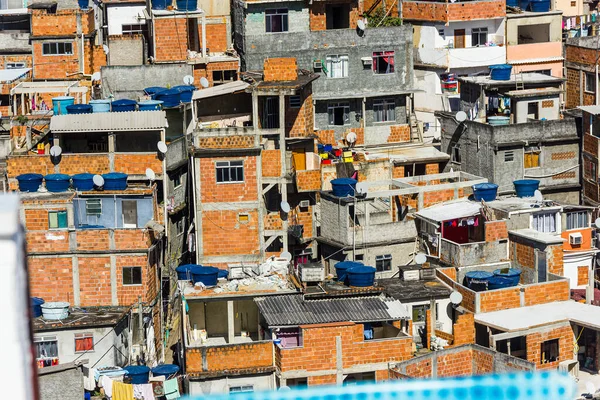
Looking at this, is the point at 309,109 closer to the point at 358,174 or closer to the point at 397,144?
the point at 358,174

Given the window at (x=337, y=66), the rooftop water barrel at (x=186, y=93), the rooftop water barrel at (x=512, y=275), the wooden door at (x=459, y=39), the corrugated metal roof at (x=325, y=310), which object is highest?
the wooden door at (x=459, y=39)

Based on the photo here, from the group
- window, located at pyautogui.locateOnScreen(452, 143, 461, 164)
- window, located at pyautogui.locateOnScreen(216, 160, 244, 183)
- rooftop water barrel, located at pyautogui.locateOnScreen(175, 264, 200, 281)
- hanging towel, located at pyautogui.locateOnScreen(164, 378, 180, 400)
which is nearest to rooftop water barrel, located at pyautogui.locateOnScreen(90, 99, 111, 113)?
window, located at pyautogui.locateOnScreen(216, 160, 244, 183)

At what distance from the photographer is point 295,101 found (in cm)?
4362

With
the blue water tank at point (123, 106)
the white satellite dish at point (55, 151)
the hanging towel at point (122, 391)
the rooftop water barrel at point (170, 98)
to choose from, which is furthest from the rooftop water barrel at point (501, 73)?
the hanging towel at point (122, 391)

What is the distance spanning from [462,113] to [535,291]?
12915mm

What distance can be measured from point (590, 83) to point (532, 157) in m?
8.41

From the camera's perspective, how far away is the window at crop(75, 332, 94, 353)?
32531mm

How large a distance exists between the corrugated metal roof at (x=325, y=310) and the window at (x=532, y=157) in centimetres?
1571

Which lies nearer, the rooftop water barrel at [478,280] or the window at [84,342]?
the window at [84,342]

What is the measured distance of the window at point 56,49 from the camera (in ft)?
178

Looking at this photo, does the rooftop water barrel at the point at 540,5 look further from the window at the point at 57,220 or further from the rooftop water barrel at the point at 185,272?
the window at the point at 57,220

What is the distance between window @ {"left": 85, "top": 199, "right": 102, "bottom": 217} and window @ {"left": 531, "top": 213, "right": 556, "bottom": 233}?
12.4m

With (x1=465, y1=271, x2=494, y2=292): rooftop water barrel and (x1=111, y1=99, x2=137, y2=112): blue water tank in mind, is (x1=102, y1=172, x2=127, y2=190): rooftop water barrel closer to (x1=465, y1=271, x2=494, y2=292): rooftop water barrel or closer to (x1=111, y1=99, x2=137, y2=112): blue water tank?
(x1=111, y1=99, x2=137, y2=112): blue water tank

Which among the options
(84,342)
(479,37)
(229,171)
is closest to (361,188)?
(229,171)
